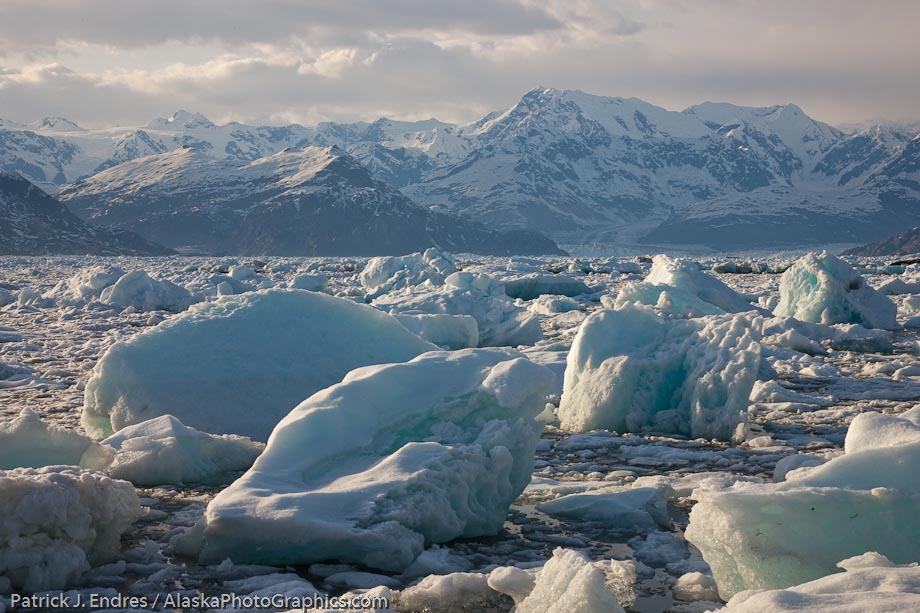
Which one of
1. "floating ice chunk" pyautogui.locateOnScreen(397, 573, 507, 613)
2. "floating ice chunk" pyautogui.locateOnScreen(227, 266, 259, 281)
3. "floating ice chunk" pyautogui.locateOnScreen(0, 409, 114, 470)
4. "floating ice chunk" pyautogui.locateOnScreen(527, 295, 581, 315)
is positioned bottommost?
"floating ice chunk" pyautogui.locateOnScreen(227, 266, 259, 281)

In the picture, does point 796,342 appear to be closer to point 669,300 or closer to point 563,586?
point 669,300

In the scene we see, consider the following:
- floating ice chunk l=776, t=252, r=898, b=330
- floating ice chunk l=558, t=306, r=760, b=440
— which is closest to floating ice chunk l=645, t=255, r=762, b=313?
floating ice chunk l=776, t=252, r=898, b=330

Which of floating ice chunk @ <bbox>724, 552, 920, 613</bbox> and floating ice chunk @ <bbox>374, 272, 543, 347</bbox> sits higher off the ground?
floating ice chunk @ <bbox>724, 552, 920, 613</bbox>

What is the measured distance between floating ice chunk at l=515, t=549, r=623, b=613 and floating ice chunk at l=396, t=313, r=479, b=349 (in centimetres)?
1018

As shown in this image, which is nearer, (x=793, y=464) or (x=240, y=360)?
(x=793, y=464)

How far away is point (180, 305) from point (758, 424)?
20.2 m

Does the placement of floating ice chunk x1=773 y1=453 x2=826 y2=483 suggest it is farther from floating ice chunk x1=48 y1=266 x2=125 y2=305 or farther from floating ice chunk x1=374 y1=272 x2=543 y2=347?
floating ice chunk x1=48 y1=266 x2=125 y2=305

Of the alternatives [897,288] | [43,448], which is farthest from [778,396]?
[897,288]

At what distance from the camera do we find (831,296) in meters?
20.0

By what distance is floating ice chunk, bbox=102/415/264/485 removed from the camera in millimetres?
6934

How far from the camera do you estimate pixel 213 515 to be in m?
5.07

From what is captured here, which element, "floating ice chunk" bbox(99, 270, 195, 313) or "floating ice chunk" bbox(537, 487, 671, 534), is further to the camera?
→ "floating ice chunk" bbox(99, 270, 195, 313)

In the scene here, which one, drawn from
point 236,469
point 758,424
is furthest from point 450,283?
point 236,469

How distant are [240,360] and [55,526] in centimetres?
406
